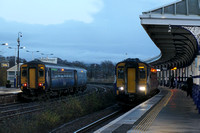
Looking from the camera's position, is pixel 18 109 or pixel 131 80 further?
pixel 131 80

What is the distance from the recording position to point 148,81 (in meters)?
20.2

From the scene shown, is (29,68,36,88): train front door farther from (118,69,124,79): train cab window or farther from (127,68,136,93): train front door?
(127,68,136,93): train front door

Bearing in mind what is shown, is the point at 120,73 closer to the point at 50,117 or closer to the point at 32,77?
the point at 50,117

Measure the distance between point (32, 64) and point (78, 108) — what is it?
8423 millimetres

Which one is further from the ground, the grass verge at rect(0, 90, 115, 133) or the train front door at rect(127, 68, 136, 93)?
the train front door at rect(127, 68, 136, 93)

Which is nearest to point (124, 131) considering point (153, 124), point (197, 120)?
point (153, 124)

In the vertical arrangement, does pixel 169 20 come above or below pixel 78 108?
above

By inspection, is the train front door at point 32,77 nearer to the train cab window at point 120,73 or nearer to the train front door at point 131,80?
the train cab window at point 120,73

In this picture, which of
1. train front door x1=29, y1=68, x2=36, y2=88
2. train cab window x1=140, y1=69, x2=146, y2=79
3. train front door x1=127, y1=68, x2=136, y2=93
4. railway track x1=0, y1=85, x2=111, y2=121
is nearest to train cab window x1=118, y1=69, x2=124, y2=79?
train front door x1=127, y1=68, x2=136, y2=93

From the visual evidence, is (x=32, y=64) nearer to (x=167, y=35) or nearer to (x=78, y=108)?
(x=78, y=108)

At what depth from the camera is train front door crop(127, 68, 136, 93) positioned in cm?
1997

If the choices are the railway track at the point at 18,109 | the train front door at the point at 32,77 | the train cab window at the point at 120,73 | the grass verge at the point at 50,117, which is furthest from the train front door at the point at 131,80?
the train front door at the point at 32,77

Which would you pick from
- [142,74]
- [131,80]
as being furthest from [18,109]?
[142,74]

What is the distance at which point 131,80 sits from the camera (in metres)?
20.1
